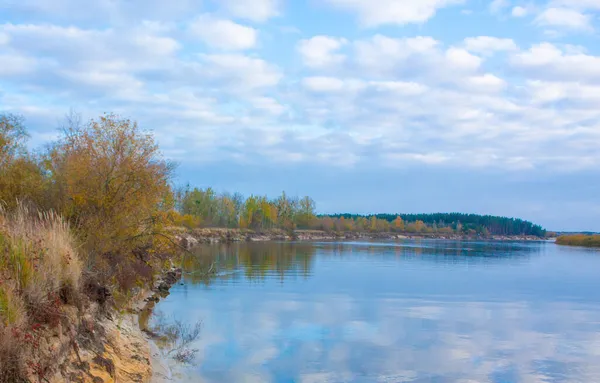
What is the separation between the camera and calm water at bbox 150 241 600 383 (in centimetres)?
1495

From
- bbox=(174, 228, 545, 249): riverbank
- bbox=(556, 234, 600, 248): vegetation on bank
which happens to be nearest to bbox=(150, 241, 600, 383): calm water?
bbox=(174, 228, 545, 249): riverbank

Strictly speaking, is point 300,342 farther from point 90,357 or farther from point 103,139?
point 103,139

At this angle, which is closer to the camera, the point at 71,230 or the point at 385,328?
the point at 71,230

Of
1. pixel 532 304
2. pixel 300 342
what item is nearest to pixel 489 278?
pixel 532 304

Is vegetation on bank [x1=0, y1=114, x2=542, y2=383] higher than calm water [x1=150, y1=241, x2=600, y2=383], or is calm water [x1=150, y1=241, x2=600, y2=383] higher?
vegetation on bank [x1=0, y1=114, x2=542, y2=383]

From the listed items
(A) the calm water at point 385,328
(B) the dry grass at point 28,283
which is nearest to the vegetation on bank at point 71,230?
(B) the dry grass at point 28,283

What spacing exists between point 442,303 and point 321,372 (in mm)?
15310

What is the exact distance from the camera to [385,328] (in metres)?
20.6

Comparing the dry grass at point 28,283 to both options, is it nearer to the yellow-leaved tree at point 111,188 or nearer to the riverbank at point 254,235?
the yellow-leaved tree at point 111,188

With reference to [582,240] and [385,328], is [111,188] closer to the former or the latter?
[385,328]

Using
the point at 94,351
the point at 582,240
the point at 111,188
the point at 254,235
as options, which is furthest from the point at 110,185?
the point at 582,240

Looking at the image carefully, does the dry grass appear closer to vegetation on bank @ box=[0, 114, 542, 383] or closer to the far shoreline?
vegetation on bank @ box=[0, 114, 542, 383]

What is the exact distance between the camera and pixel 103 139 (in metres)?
21.5

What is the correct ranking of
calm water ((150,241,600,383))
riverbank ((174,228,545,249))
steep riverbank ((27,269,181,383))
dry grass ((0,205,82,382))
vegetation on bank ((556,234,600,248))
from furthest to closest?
A: vegetation on bank ((556,234,600,248)), riverbank ((174,228,545,249)), calm water ((150,241,600,383)), steep riverbank ((27,269,181,383)), dry grass ((0,205,82,382))
